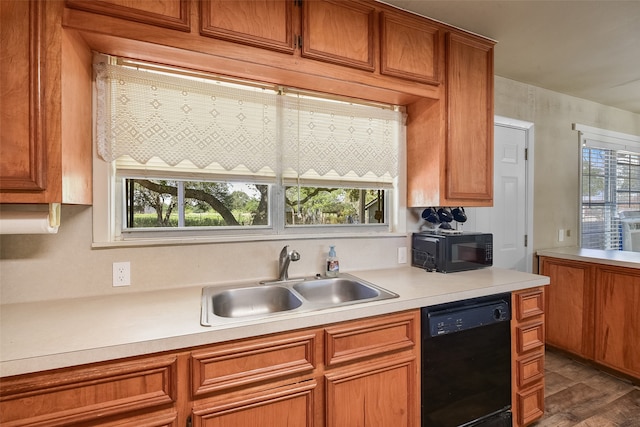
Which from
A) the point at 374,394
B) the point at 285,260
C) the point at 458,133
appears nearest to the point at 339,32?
the point at 458,133

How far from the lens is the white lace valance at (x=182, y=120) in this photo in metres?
1.49

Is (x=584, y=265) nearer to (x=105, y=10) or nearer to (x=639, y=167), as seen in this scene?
(x=639, y=167)

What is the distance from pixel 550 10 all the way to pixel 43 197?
273cm

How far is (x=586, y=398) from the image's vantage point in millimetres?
2176

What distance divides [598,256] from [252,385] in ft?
9.78

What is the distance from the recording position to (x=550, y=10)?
5.87ft

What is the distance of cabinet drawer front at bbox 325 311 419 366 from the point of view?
50.9 inches

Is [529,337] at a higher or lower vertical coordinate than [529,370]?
higher

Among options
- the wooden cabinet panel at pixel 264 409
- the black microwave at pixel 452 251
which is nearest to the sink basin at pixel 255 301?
the wooden cabinet panel at pixel 264 409

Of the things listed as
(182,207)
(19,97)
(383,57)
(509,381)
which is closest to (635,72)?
(383,57)

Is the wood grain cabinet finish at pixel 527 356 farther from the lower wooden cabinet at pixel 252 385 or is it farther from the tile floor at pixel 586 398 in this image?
the lower wooden cabinet at pixel 252 385

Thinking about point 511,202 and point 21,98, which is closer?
point 21,98

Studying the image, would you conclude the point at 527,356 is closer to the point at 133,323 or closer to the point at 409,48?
the point at 409,48

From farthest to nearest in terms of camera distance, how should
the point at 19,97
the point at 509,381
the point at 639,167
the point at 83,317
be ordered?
the point at 639,167 → the point at 509,381 → the point at 83,317 → the point at 19,97
